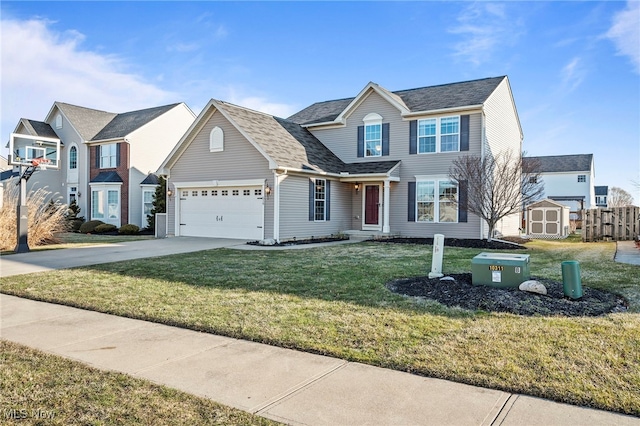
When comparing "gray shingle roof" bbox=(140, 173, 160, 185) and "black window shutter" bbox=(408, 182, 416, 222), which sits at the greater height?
"gray shingle roof" bbox=(140, 173, 160, 185)

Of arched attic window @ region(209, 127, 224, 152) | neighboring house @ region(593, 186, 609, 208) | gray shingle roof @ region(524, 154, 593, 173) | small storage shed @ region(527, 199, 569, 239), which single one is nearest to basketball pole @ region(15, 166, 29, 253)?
arched attic window @ region(209, 127, 224, 152)

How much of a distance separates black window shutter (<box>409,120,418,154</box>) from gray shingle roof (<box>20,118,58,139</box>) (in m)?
24.2

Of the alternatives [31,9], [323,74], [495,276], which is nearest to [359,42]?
[323,74]

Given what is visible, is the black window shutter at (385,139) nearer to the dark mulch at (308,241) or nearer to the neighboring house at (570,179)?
the dark mulch at (308,241)

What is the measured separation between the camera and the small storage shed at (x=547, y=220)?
22344mm

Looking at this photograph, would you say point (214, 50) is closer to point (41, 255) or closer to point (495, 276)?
point (41, 255)

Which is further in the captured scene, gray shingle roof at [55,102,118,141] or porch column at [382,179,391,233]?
gray shingle roof at [55,102,118,141]

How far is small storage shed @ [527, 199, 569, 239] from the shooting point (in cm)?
2234

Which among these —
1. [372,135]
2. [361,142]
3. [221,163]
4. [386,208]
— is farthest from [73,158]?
[386,208]

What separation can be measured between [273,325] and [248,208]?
12.6 m

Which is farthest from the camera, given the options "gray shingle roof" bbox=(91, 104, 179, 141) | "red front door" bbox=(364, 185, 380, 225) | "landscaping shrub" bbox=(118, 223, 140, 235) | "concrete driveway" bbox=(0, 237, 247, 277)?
"gray shingle roof" bbox=(91, 104, 179, 141)

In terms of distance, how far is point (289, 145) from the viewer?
18.8 metres

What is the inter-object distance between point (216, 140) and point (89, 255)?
7.24 m

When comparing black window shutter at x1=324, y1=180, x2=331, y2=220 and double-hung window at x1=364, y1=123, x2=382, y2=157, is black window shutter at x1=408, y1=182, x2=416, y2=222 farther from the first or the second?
black window shutter at x1=324, y1=180, x2=331, y2=220
